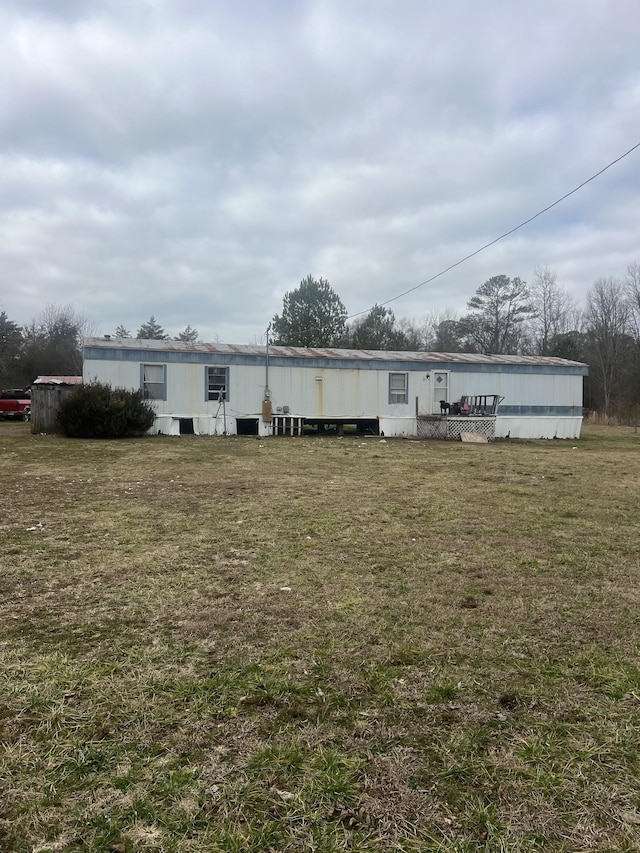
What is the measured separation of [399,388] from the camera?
58.0ft

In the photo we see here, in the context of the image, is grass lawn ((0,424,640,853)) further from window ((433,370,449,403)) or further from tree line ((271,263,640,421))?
tree line ((271,263,640,421))

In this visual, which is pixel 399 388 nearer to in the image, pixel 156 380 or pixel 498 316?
pixel 156 380

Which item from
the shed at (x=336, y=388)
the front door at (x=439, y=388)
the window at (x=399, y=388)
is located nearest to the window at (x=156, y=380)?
the shed at (x=336, y=388)

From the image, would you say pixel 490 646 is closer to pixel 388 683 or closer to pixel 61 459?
pixel 388 683

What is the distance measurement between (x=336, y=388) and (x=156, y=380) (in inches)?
237

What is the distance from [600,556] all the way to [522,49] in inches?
395

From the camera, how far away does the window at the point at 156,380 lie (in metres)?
15.9

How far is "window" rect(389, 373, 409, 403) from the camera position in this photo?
17.6m

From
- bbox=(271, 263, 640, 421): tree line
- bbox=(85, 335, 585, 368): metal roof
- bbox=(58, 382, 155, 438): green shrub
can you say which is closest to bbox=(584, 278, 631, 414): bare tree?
bbox=(271, 263, 640, 421): tree line

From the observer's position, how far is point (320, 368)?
17.0 meters

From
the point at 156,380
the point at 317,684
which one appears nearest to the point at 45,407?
the point at 156,380

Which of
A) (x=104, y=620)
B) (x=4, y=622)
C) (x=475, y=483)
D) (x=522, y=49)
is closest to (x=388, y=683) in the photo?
(x=104, y=620)

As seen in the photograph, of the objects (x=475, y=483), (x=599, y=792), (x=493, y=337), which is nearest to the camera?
(x=599, y=792)

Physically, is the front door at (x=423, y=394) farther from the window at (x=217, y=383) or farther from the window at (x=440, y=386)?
the window at (x=217, y=383)
